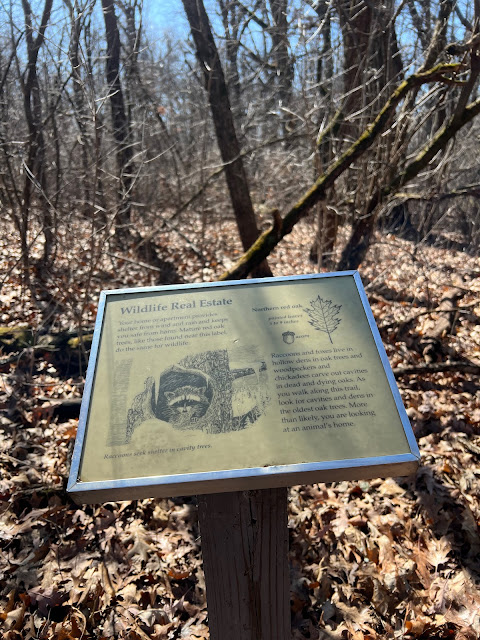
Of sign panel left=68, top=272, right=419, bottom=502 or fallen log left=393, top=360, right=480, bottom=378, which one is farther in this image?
fallen log left=393, top=360, right=480, bottom=378

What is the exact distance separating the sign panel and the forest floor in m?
1.50

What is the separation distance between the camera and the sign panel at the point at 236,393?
165 centimetres

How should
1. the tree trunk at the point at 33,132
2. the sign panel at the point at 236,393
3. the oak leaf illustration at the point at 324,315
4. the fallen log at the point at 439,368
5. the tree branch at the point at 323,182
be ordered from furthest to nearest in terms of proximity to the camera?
the tree trunk at the point at 33,132
the tree branch at the point at 323,182
the fallen log at the point at 439,368
the oak leaf illustration at the point at 324,315
the sign panel at the point at 236,393

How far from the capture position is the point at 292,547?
3037mm

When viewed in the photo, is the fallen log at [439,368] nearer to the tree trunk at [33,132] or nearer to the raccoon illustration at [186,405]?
the raccoon illustration at [186,405]

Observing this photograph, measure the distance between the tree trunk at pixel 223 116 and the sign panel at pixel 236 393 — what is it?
384cm

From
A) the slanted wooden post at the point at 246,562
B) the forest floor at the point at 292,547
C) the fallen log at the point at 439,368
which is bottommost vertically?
the forest floor at the point at 292,547

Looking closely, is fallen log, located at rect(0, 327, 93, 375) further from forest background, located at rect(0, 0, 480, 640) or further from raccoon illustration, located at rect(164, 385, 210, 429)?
raccoon illustration, located at rect(164, 385, 210, 429)

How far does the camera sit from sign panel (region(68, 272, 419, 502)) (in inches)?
65.1

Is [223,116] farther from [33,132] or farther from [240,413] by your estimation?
[240,413]

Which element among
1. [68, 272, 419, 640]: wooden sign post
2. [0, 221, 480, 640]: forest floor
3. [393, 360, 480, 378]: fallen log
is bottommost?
[0, 221, 480, 640]: forest floor

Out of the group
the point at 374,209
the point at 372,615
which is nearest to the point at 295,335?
the point at 372,615

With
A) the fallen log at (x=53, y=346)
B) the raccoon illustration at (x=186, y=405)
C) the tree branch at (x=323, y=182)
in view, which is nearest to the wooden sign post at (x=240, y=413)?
the raccoon illustration at (x=186, y=405)

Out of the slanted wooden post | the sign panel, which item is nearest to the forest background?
the slanted wooden post
